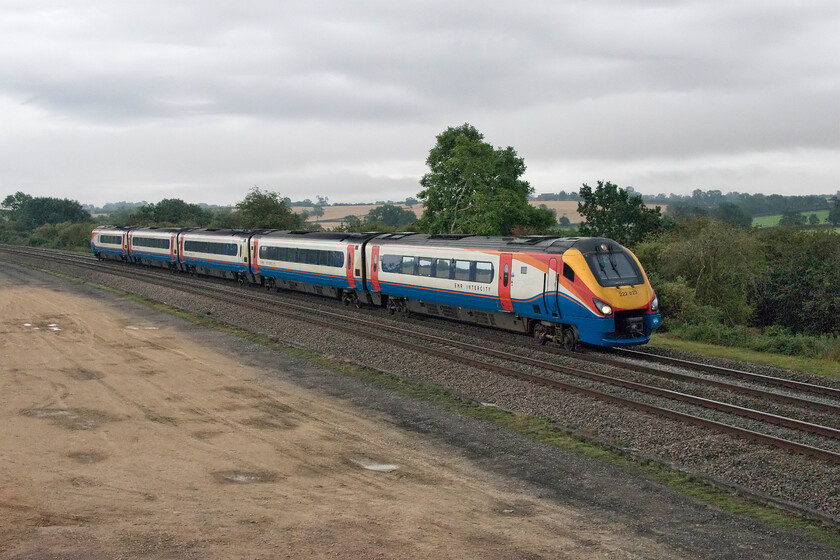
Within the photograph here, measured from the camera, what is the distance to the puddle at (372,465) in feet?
38.4

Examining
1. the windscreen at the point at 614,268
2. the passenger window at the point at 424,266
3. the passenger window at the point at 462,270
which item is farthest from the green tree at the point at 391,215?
the windscreen at the point at 614,268

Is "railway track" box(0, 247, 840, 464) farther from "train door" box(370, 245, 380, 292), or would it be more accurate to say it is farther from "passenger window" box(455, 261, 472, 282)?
"passenger window" box(455, 261, 472, 282)

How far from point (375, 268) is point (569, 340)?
1048 cm

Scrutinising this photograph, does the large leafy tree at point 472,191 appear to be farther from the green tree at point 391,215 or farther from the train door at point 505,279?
the green tree at point 391,215

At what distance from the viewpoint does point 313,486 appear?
10.8 meters

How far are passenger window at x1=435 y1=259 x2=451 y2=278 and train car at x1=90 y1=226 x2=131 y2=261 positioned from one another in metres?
41.0

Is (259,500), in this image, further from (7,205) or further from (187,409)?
(7,205)

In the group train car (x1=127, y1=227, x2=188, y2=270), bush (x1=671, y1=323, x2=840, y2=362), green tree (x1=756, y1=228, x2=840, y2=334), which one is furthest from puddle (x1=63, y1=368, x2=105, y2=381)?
train car (x1=127, y1=227, x2=188, y2=270)

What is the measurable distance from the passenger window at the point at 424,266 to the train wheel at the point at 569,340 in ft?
20.7

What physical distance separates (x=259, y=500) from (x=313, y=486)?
94 cm

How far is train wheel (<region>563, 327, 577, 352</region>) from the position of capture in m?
21.0

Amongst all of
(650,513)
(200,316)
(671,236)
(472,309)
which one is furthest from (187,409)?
(671,236)

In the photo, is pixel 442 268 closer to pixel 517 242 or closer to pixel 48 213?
pixel 517 242

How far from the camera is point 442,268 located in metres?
25.4
